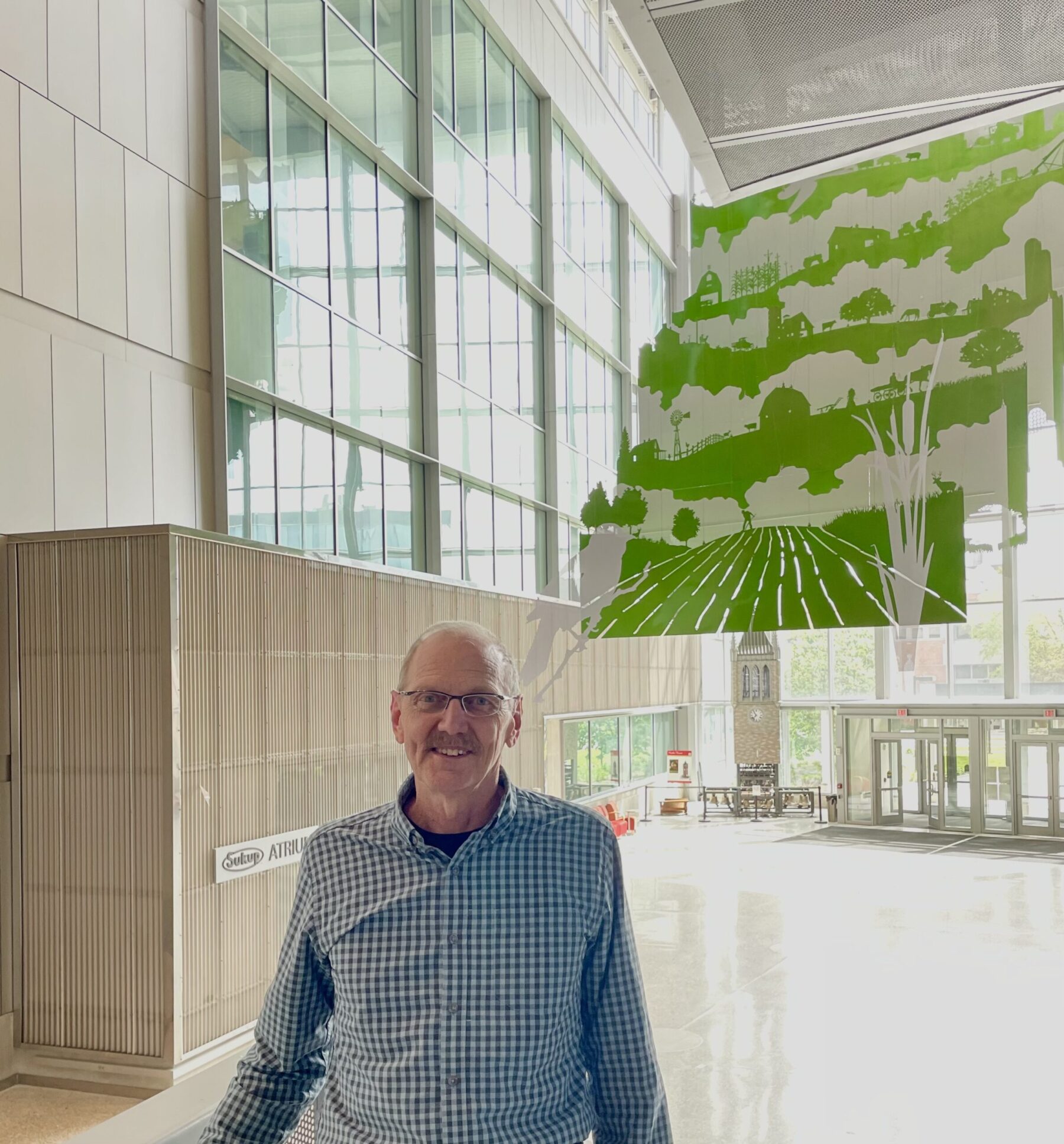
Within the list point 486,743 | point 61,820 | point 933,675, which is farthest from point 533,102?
point 486,743

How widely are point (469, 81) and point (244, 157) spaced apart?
27.2 ft

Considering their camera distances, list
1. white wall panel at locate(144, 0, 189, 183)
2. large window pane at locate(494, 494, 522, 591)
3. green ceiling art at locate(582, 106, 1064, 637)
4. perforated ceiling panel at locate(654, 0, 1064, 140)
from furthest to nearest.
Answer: green ceiling art at locate(582, 106, 1064, 637) → large window pane at locate(494, 494, 522, 591) → white wall panel at locate(144, 0, 189, 183) → perforated ceiling panel at locate(654, 0, 1064, 140)

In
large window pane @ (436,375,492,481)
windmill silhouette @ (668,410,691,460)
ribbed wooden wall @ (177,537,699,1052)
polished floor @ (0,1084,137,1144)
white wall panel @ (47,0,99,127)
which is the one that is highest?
white wall panel @ (47,0,99,127)

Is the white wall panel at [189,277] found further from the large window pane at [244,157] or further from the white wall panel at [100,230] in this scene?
the white wall panel at [100,230]

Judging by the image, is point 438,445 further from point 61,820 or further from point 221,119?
point 61,820

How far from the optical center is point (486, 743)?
2420 millimetres

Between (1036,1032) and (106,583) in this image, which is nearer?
(106,583)

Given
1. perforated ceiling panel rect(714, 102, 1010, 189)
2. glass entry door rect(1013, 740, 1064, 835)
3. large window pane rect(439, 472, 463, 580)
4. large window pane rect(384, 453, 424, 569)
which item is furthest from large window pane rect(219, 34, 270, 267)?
glass entry door rect(1013, 740, 1064, 835)

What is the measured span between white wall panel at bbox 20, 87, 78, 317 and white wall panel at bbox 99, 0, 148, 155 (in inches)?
24.5

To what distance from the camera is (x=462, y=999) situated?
231 centimetres

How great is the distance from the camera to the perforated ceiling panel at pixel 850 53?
3623 mm

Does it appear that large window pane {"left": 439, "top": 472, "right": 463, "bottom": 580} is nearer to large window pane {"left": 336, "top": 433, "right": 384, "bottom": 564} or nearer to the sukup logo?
large window pane {"left": 336, "top": 433, "right": 384, "bottom": 564}

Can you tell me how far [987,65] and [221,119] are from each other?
10504 millimetres

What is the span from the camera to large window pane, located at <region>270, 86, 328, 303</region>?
13.8m
